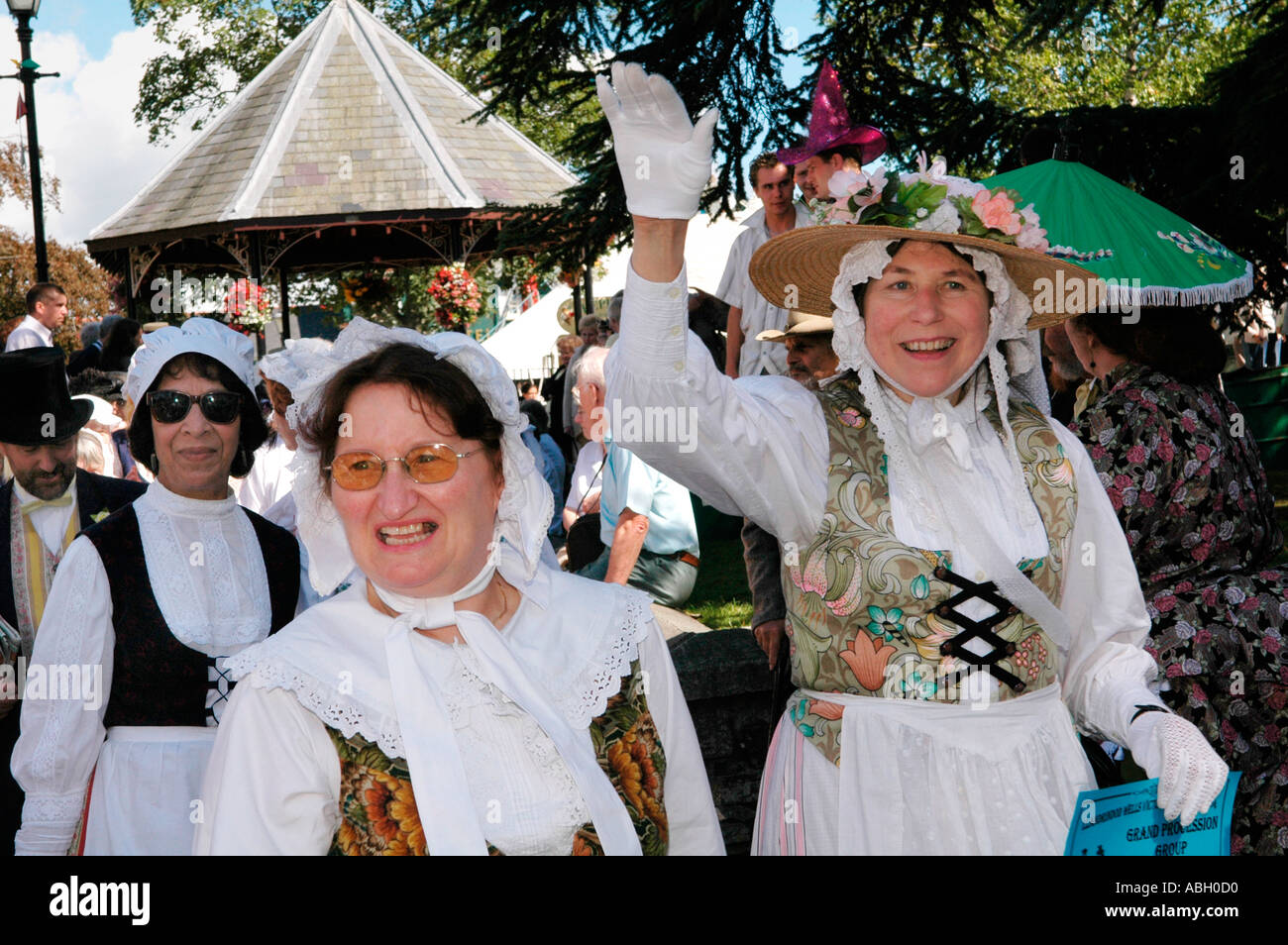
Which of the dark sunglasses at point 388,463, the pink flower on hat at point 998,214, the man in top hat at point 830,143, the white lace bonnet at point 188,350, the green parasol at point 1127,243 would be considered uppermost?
the man in top hat at point 830,143

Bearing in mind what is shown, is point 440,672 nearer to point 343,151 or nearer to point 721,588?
point 721,588

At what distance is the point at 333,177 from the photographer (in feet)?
48.4

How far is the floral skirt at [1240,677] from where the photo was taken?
3891 millimetres

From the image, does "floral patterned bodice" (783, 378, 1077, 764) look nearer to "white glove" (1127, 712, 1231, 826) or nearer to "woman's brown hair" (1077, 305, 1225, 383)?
"white glove" (1127, 712, 1231, 826)

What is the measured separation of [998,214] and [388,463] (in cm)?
147

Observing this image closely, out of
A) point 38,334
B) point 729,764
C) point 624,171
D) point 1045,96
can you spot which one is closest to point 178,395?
point 624,171

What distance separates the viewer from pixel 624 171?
7.63ft

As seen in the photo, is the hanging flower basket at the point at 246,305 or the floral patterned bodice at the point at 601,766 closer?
the floral patterned bodice at the point at 601,766

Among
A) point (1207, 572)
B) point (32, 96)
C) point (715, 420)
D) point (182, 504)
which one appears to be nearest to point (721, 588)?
point (1207, 572)

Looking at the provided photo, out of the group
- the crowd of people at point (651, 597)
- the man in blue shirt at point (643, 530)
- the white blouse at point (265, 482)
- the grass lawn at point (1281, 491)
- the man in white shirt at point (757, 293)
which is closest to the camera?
the crowd of people at point (651, 597)

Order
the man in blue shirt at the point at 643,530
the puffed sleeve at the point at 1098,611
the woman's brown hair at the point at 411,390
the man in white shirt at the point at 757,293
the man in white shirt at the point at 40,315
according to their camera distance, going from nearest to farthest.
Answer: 1. the woman's brown hair at the point at 411,390
2. the puffed sleeve at the point at 1098,611
3. the man in blue shirt at the point at 643,530
4. the man in white shirt at the point at 757,293
5. the man in white shirt at the point at 40,315

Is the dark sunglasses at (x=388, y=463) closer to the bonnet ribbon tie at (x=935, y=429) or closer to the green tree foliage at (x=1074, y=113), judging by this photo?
the bonnet ribbon tie at (x=935, y=429)

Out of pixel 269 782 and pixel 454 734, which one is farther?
pixel 454 734

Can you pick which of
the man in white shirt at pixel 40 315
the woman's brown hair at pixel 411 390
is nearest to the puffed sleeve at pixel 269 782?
the woman's brown hair at pixel 411 390
